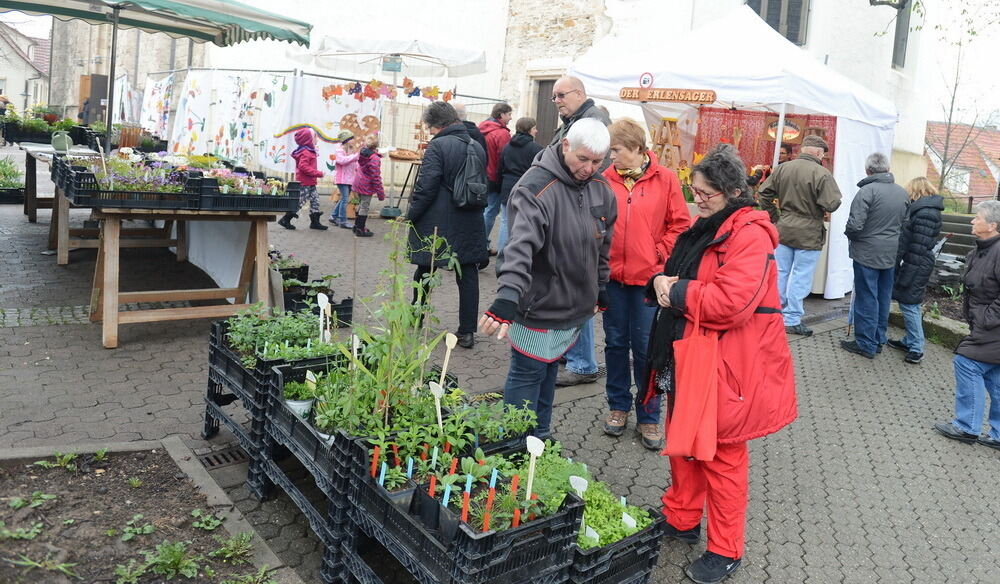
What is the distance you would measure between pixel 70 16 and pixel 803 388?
8.27 metres

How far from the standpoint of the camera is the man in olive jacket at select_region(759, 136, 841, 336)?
7703 mm

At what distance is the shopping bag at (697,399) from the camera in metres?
3.25

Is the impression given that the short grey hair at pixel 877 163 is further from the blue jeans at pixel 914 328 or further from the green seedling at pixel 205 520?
the green seedling at pixel 205 520

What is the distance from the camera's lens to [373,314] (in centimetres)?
340

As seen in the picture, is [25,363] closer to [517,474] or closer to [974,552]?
[517,474]

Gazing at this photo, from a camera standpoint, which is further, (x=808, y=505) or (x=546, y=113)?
(x=546, y=113)

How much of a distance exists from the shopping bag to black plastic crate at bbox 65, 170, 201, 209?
3.88m

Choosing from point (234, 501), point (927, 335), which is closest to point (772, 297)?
point (234, 501)

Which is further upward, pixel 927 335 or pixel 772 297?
pixel 772 297

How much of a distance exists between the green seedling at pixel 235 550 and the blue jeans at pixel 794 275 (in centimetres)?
607

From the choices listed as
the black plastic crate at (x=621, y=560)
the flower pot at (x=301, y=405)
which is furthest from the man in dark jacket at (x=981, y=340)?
the flower pot at (x=301, y=405)

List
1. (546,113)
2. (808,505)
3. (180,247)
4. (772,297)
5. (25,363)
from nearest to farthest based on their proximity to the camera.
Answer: (772,297), (808,505), (25,363), (180,247), (546,113)

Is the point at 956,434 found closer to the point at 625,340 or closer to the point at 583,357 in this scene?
the point at 583,357


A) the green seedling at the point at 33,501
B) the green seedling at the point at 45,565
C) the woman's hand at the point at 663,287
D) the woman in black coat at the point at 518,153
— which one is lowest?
the green seedling at the point at 45,565
